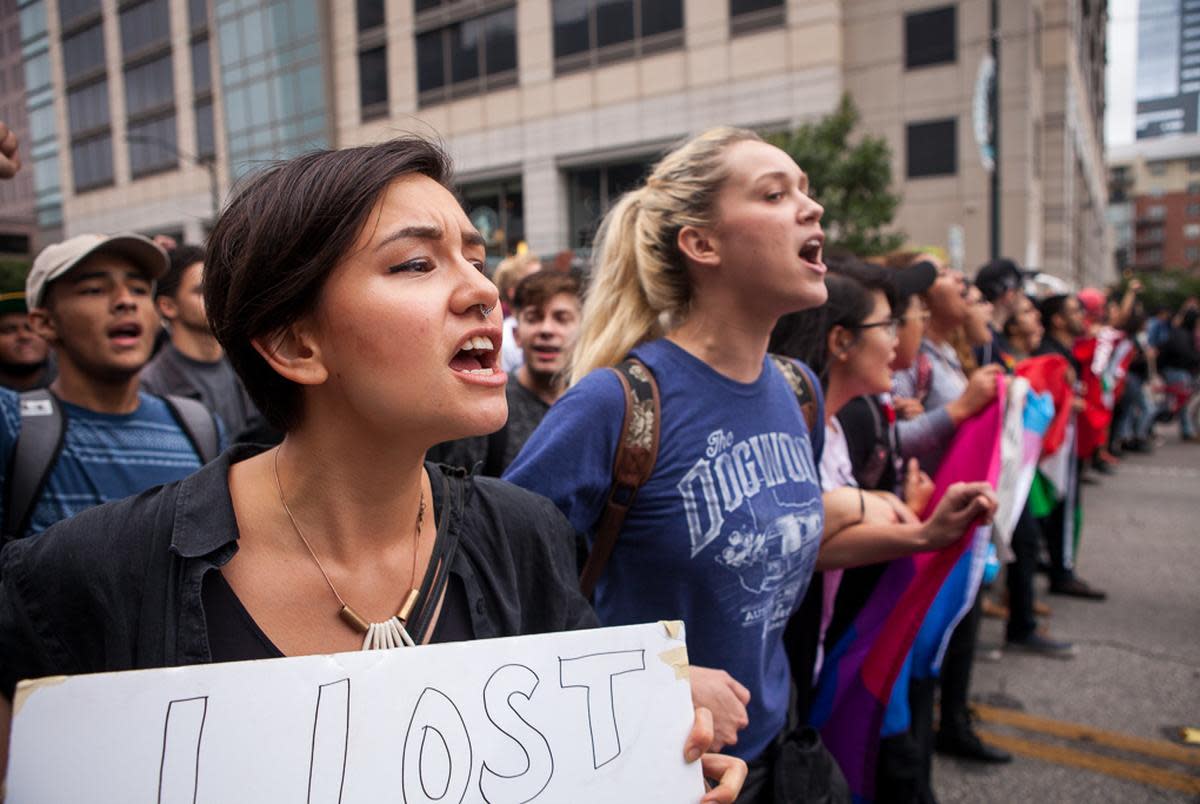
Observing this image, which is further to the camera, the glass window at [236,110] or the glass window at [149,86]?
the glass window at [149,86]

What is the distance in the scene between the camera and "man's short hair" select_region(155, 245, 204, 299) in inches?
166

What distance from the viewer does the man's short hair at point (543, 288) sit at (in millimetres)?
3609

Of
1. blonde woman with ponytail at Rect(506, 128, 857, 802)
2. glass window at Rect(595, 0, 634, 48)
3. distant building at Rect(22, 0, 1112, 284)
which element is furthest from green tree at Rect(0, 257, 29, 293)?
blonde woman with ponytail at Rect(506, 128, 857, 802)

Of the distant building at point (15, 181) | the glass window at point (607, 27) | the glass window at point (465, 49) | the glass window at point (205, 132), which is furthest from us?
the distant building at point (15, 181)

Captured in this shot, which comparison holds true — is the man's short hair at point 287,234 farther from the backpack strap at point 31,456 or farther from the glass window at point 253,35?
the glass window at point 253,35

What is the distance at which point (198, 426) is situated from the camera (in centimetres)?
254

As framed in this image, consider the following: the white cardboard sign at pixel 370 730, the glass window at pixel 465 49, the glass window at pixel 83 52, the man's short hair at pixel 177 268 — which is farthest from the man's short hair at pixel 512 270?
the glass window at pixel 83 52

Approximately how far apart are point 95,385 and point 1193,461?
519 inches

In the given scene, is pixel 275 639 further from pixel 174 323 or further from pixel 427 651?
pixel 174 323

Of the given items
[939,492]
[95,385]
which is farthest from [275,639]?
[939,492]

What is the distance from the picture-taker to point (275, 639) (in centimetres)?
111

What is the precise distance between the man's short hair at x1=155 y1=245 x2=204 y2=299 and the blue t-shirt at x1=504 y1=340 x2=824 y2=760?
3203 millimetres

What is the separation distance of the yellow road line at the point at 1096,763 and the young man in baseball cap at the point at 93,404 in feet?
11.7

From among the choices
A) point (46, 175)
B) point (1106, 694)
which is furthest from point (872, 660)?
point (46, 175)
